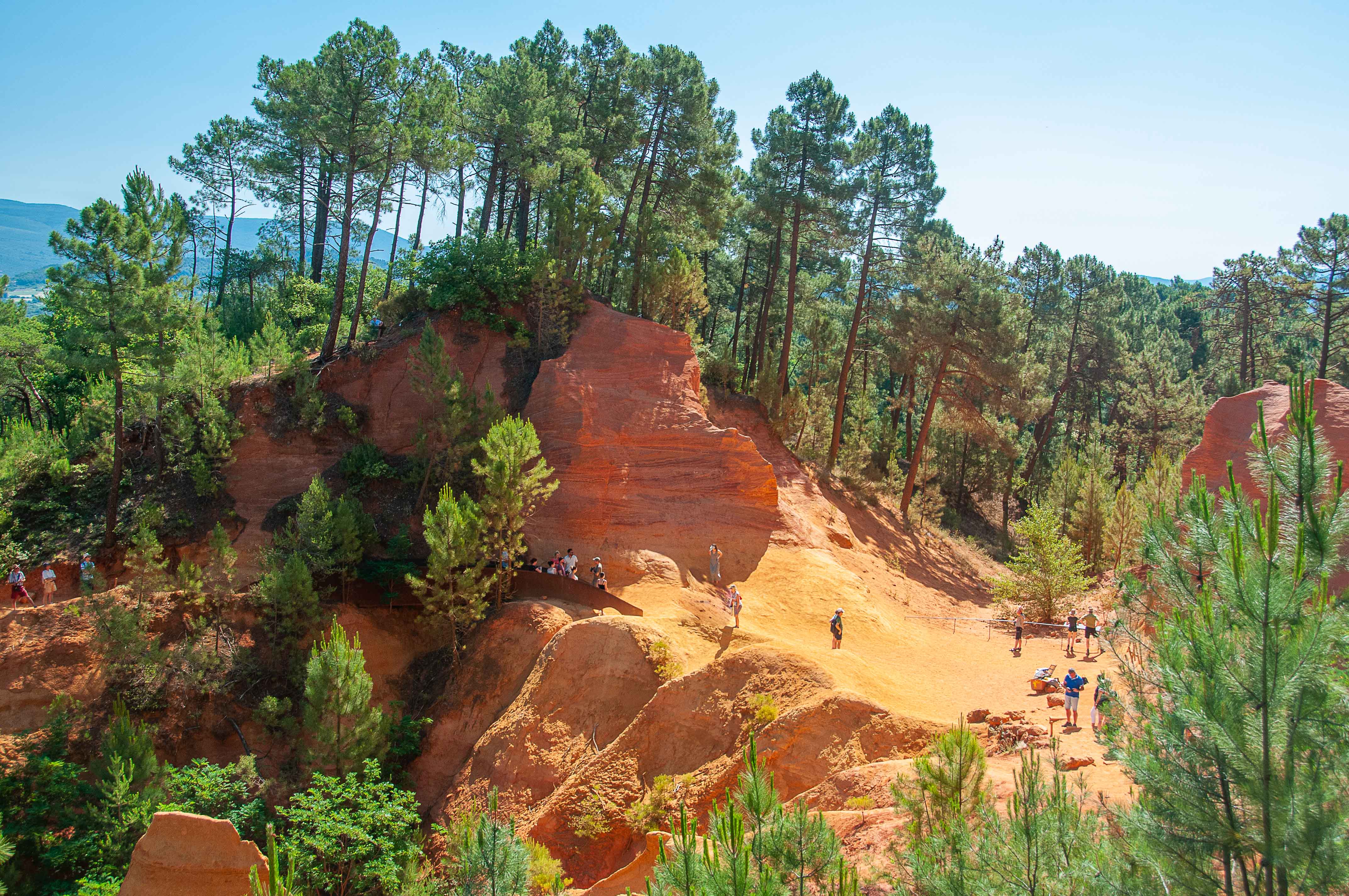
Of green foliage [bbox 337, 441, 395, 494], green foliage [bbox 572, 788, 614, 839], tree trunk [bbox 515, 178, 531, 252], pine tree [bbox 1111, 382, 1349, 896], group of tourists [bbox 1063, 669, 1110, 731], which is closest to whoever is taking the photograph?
pine tree [bbox 1111, 382, 1349, 896]

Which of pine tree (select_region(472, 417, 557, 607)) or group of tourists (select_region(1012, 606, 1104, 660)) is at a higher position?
pine tree (select_region(472, 417, 557, 607))

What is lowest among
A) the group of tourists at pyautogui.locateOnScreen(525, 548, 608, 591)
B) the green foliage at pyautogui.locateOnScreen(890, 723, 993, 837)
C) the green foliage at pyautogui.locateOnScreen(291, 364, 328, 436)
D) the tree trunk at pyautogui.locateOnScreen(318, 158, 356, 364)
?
the group of tourists at pyautogui.locateOnScreen(525, 548, 608, 591)

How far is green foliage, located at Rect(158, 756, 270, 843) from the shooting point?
1800 cm

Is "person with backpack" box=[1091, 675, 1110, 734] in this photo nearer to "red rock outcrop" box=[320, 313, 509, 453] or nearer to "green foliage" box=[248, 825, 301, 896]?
"green foliage" box=[248, 825, 301, 896]

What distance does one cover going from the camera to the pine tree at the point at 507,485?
835 inches

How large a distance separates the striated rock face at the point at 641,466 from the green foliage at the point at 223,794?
9708 millimetres

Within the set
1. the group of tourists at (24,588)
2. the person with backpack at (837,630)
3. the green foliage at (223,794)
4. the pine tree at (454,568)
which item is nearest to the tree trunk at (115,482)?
the group of tourists at (24,588)

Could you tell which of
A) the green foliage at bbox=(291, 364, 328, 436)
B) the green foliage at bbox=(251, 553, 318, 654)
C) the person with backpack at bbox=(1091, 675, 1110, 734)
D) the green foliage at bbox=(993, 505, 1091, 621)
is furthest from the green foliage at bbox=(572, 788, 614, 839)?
the green foliage at bbox=(291, 364, 328, 436)

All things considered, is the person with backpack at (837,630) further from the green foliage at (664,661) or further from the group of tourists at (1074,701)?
the group of tourists at (1074,701)

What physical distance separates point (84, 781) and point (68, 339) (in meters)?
12.2

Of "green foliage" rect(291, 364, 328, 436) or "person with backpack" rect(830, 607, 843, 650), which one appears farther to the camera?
"green foliage" rect(291, 364, 328, 436)

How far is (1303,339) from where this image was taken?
55.8m

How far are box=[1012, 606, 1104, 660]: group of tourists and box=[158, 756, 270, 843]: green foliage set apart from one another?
20.4 meters

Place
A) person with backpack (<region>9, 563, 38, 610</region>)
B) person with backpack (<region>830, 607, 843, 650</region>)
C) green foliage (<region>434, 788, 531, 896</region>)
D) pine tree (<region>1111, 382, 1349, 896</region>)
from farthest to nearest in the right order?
person with backpack (<region>9, 563, 38, 610</region>) → person with backpack (<region>830, 607, 843, 650</region>) → green foliage (<region>434, 788, 531, 896</region>) → pine tree (<region>1111, 382, 1349, 896</region>)
